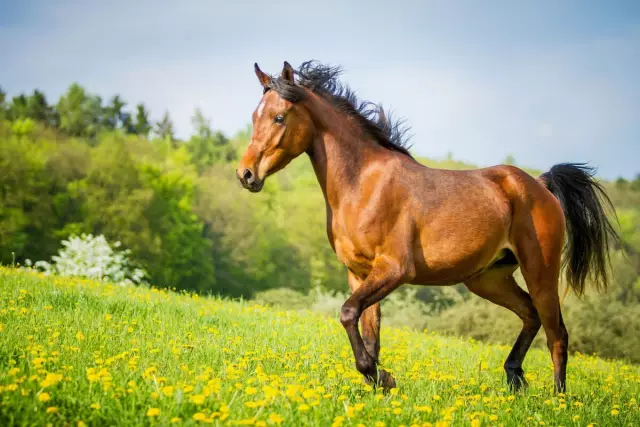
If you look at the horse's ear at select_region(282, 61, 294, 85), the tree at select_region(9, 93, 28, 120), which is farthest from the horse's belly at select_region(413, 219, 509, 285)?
the tree at select_region(9, 93, 28, 120)

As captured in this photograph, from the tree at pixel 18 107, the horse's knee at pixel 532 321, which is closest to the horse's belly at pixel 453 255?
the horse's knee at pixel 532 321

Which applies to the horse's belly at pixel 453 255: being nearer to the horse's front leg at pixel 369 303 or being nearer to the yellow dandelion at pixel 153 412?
the horse's front leg at pixel 369 303

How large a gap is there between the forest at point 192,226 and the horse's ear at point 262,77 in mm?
16856

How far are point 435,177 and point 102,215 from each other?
123 feet

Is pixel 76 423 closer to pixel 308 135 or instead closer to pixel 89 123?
pixel 308 135

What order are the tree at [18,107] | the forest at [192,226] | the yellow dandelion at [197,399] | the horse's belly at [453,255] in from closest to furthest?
1. the yellow dandelion at [197,399]
2. the horse's belly at [453,255]
3. the forest at [192,226]
4. the tree at [18,107]

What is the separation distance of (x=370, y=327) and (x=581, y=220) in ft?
11.3

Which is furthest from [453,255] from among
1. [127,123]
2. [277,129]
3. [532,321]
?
[127,123]

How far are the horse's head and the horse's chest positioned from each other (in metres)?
0.96

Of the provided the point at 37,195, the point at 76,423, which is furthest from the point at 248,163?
the point at 37,195

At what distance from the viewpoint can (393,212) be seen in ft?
19.2

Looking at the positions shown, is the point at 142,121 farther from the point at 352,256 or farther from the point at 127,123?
the point at 352,256

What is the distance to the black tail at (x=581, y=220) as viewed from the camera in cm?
767

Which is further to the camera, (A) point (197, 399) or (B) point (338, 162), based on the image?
(B) point (338, 162)
